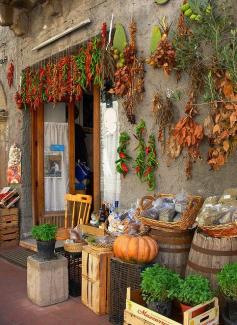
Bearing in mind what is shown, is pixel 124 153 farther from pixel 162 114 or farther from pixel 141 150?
pixel 162 114

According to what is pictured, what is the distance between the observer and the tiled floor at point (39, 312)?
4.06m

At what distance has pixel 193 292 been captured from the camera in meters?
2.99

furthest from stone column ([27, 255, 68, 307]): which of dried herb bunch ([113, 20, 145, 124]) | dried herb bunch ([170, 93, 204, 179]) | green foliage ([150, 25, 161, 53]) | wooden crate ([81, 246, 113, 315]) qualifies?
green foliage ([150, 25, 161, 53])

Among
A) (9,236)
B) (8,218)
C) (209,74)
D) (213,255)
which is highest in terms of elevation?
(209,74)

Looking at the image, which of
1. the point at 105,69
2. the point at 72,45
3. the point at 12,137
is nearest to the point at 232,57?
the point at 105,69

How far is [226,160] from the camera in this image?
3.92 meters

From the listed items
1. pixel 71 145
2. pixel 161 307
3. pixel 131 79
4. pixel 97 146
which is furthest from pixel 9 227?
pixel 161 307

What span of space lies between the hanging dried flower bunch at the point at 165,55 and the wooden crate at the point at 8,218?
445cm

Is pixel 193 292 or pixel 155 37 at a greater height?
pixel 155 37

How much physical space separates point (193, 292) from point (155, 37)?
3.03 meters

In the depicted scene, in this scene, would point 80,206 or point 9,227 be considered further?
point 9,227

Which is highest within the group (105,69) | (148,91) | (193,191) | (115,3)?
(115,3)

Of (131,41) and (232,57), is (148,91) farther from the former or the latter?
(232,57)

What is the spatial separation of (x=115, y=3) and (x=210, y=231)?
3.49 m
